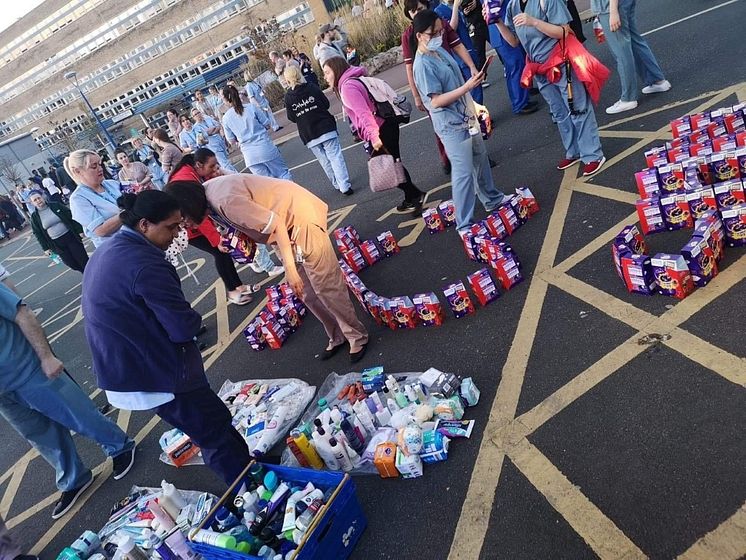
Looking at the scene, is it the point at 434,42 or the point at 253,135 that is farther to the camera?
the point at 253,135

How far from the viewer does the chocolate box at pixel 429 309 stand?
4395mm

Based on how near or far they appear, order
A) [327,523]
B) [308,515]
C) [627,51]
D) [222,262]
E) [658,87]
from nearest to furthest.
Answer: [327,523], [308,515], [627,51], [222,262], [658,87]

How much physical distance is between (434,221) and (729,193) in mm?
2895

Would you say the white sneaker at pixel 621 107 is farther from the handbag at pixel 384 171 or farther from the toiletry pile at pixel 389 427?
the toiletry pile at pixel 389 427

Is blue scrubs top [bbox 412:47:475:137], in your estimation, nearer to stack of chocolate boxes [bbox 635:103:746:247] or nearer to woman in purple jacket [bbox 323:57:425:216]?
woman in purple jacket [bbox 323:57:425:216]

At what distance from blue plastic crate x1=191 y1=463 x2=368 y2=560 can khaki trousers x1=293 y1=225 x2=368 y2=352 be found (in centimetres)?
150

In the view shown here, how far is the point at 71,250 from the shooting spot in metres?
8.22

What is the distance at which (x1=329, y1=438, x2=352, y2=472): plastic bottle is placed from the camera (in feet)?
11.3

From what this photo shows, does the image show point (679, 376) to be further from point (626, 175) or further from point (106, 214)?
point (106, 214)

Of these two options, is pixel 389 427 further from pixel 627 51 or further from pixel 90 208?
pixel 627 51

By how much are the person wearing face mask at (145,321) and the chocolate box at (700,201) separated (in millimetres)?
3960

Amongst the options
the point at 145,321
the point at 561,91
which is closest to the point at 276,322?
the point at 145,321

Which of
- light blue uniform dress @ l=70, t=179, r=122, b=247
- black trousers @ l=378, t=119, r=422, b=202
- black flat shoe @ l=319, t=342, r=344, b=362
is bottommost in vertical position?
black flat shoe @ l=319, t=342, r=344, b=362

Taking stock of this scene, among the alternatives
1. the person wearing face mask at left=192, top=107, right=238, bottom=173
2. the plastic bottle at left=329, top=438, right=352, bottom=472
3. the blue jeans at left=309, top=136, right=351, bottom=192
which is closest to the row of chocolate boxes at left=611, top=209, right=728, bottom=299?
the plastic bottle at left=329, top=438, right=352, bottom=472
